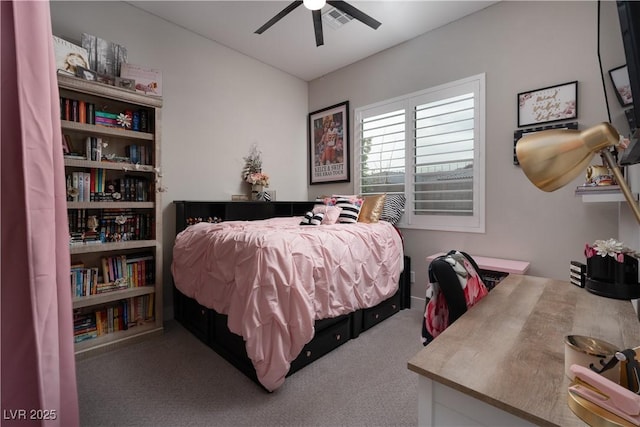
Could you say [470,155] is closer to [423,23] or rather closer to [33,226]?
[423,23]

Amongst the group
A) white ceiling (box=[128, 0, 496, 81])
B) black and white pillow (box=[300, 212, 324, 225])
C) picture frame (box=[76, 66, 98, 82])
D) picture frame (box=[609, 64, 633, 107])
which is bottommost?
black and white pillow (box=[300, 212, 324, 225])

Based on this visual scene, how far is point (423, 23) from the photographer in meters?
2.84

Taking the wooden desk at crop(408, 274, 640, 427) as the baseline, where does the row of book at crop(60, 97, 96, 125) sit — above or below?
above

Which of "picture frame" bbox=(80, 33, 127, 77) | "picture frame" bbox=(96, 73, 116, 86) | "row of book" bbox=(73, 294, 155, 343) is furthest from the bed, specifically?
"picture frame" bbox=(80, 33, 127, 77)

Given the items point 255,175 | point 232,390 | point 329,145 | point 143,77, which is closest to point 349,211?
point 255,175

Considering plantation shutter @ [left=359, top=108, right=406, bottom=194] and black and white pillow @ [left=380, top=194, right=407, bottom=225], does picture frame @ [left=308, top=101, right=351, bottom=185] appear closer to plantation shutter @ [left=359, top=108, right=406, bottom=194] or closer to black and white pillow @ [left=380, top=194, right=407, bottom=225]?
plantation shutter @ [left=359, top=108, right=406, bottom=194]

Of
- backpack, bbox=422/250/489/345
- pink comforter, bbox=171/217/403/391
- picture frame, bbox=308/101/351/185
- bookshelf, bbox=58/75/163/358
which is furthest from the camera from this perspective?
picture frame, bbox=308/101/351/185

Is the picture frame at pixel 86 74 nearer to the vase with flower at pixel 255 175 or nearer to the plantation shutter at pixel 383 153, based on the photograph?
the vase with flower at pixel 255 175

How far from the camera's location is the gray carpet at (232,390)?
4.90 feet

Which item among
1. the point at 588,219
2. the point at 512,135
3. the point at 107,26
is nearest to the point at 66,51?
the point at 107,26

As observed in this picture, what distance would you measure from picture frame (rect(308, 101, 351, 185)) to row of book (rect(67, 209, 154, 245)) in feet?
7.34

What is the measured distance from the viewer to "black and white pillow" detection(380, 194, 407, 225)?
3072mm

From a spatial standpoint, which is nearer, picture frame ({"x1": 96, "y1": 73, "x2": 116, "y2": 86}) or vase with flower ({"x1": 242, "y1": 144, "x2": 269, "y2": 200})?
picture frame ({"x1": 96, "y1": 73, "x2": 116, "y2": 86})

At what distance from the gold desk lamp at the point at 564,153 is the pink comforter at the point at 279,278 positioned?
133 centimetres
